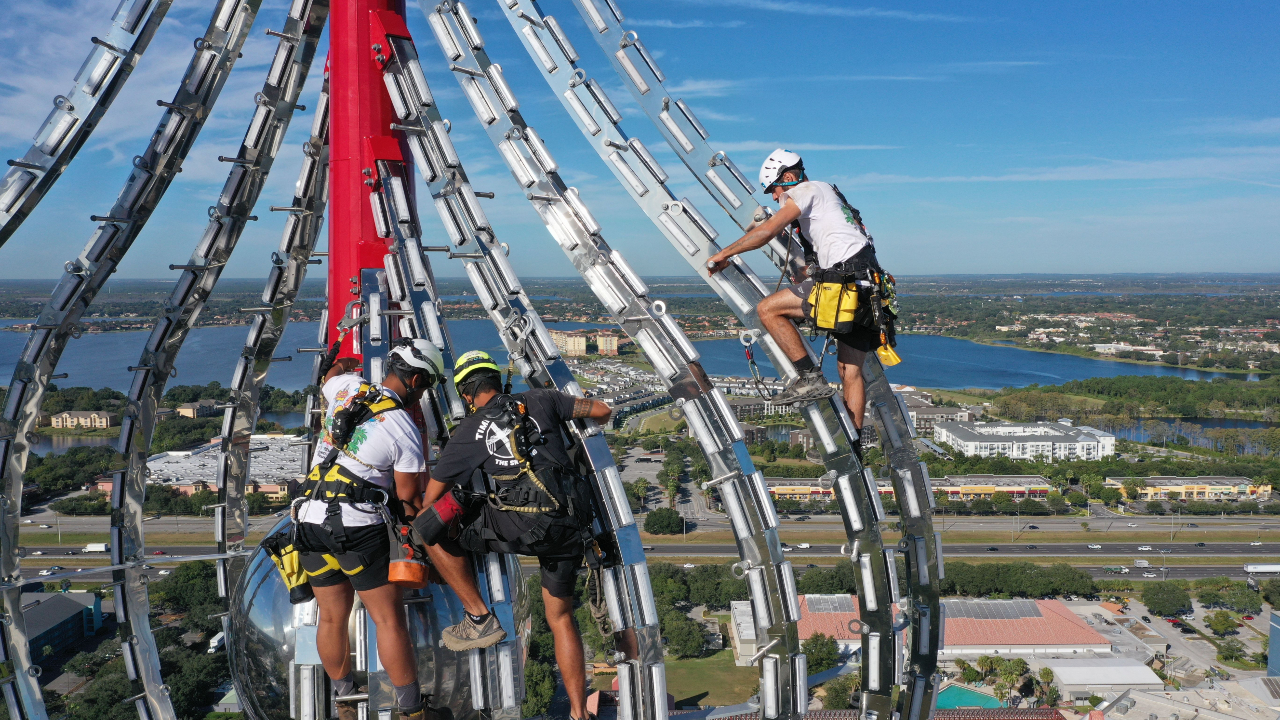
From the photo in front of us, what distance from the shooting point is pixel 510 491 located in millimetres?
4594

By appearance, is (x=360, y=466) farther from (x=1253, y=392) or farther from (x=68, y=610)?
(x=1253, y=392)

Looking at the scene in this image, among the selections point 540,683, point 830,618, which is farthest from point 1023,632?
point 540,683

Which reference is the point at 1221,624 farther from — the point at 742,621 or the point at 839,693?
the point at 742,621

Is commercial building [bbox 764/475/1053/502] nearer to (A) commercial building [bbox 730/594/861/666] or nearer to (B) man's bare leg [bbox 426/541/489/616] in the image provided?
(A) commercial building [bbox 730/594/861/666]

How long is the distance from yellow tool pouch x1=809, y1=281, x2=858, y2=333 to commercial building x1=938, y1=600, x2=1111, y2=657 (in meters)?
29.8

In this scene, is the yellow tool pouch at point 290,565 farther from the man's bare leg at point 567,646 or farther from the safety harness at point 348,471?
the man's bare leg at point 567,646

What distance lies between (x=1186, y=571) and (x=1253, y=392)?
6947 centimetres

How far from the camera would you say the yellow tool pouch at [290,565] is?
532 centimetres

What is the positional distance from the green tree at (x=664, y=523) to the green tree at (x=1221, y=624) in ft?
88.6

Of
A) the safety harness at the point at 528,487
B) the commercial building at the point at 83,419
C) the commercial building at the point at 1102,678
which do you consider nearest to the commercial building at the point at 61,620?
the commercial building at the point at 83,419

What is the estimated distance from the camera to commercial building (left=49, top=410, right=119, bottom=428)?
49219 millimetres

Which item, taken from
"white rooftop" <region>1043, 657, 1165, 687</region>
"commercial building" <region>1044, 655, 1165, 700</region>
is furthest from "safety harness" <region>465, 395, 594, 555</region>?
"white rooftop" <region>1043, 657, 1165, 687</region>

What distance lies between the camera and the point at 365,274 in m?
6.29

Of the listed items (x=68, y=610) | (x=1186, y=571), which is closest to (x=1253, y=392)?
(x=1186, y=571)
